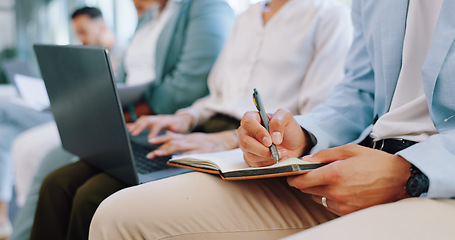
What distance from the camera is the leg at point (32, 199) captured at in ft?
3.97

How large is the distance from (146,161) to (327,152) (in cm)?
51

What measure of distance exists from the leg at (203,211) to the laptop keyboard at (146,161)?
0.21 meters

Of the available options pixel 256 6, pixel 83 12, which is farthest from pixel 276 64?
pixel 83 12

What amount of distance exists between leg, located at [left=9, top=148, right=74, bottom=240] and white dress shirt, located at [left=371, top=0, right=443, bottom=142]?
1.06 metres

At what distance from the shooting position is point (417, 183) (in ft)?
1.66

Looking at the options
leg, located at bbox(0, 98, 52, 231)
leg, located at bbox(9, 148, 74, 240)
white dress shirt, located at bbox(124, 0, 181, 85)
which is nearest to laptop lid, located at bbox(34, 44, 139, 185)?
leg, located at bbox(9, 148, 74, 240)

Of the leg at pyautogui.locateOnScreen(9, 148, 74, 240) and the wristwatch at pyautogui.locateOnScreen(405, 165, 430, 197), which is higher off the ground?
the wristwatch at pyautogui.locateOnScreen(405, 165, 430, 197)

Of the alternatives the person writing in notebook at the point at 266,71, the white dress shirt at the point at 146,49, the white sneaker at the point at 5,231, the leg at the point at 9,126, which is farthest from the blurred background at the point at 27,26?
the person writing in notebook at the point at 266,71

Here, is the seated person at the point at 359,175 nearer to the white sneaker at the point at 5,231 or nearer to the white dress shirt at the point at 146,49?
the white dress shirt at the point at 146,49

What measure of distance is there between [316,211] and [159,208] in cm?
27

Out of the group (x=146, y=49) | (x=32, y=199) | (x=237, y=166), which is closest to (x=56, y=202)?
(x=32, y=199)

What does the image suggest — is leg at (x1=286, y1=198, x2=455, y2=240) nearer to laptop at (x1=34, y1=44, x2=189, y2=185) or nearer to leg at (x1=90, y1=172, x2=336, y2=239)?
leg at (x1=90, y1=172, x2=336, y2=239)

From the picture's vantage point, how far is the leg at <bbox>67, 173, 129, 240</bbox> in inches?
34.6

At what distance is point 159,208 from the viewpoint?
2.12 feet
